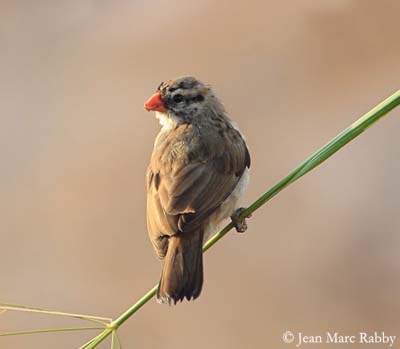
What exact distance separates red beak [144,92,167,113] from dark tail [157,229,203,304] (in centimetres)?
55

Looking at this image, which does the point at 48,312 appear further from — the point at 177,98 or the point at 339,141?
the point at 177,98

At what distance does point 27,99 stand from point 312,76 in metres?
2.07

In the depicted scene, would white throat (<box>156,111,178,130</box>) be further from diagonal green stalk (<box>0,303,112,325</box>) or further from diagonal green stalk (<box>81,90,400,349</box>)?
diagonal green stalk (<box>81,90,400,349</box>)

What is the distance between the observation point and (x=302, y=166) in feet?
5.83

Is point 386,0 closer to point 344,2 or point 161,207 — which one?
point 344,2

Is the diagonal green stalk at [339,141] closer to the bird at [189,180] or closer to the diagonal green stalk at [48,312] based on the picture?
the diagonal green stalk at [48,312]

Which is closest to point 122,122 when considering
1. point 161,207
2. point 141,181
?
point 141,181

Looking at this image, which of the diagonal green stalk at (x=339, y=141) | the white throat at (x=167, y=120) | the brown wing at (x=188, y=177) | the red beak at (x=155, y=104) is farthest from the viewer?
the white throat at (x=167, y=120)

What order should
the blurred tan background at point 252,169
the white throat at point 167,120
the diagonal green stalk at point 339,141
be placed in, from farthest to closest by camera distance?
the blurred tan background at point 252,169 < the white throat at point 167,120 < the diagonal green stalk at point 339,141

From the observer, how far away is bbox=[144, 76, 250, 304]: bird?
2451 millimetres

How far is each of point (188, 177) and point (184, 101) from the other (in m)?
0.45

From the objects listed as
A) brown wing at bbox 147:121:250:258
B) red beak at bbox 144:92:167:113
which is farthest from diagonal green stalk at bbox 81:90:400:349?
red beak at bbox 144:92:167:113

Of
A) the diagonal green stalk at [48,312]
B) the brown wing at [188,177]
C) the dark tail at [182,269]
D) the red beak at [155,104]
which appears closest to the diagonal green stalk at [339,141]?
the diagonal green stalk at [48,312]

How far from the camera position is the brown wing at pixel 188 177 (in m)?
2.57
